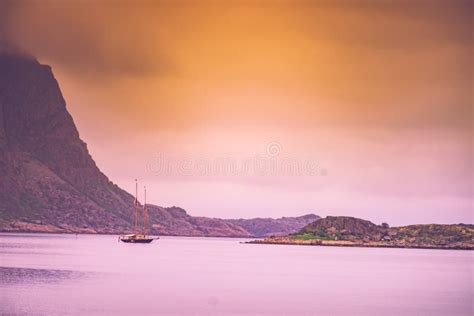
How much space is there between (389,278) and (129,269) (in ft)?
143

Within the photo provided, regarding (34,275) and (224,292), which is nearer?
(224,292)

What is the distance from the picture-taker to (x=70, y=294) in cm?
8369

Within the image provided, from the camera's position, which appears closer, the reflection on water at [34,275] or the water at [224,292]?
the water at [224,292]

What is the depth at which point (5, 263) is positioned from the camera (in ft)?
456

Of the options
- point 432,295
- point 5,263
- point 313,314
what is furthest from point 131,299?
point 5,263

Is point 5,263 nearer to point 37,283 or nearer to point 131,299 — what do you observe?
point 37,283

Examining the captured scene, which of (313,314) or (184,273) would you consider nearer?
(313,314)

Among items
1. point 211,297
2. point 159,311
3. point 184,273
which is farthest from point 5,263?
point 159,311

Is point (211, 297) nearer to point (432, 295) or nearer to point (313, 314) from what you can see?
point (313, 314)

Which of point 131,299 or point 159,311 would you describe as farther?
point 131,299

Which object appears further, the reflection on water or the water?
the reflection on water

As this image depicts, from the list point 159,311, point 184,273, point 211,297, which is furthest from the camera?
point 184,273

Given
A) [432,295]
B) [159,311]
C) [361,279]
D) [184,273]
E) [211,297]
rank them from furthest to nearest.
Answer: [184,273], [361,279], [432,295], [211,297], [159,311]

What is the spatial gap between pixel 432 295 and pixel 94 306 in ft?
139
